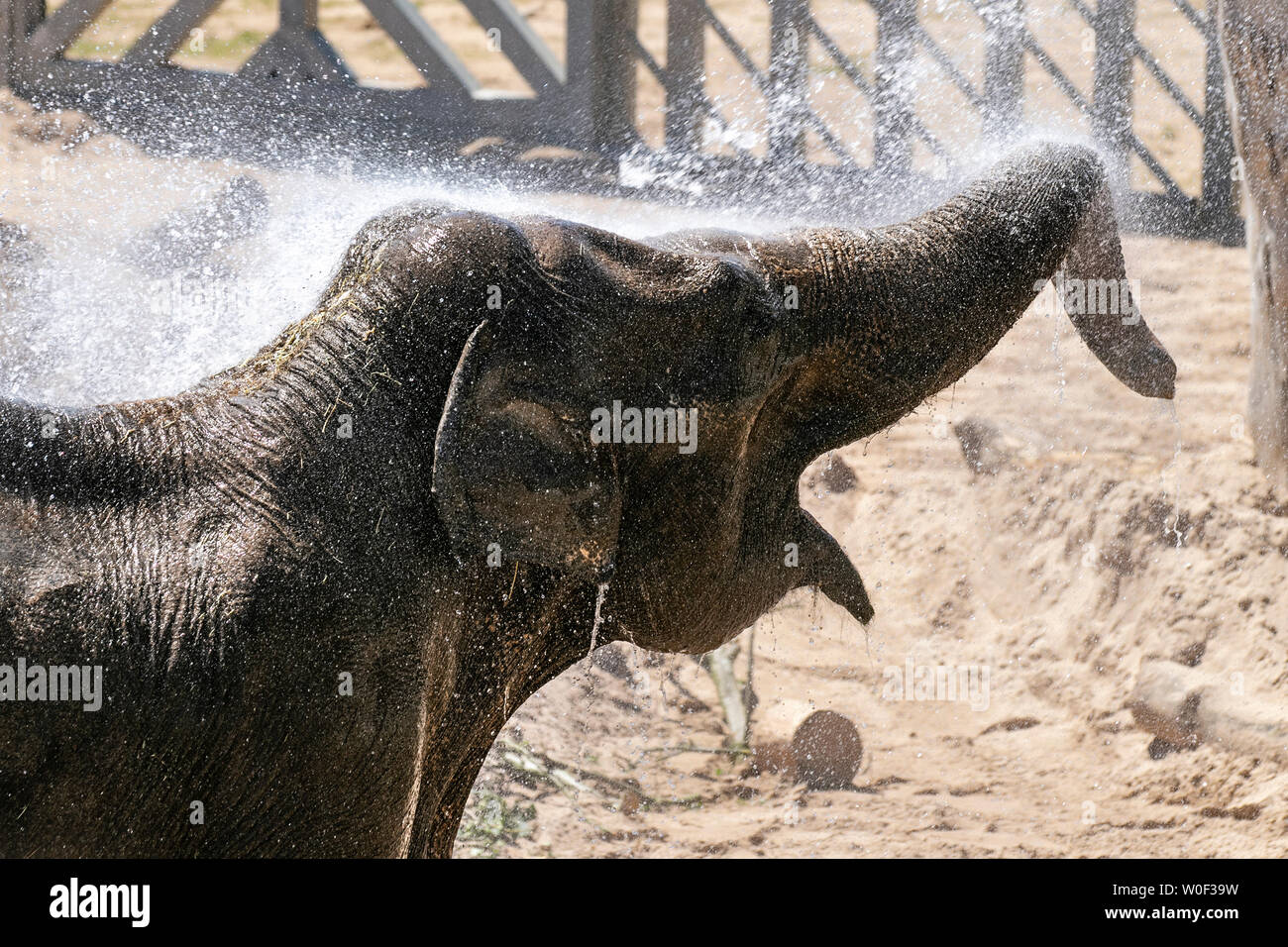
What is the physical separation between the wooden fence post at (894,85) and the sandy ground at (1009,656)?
3.63 meters

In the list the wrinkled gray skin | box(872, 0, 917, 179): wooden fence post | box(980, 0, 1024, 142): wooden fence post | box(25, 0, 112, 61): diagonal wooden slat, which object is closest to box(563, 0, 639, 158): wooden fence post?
box(872, 0, 917, 179): wooden fence post

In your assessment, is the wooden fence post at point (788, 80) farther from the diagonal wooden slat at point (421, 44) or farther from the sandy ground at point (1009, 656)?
the sandy ground at point (1009, 656)

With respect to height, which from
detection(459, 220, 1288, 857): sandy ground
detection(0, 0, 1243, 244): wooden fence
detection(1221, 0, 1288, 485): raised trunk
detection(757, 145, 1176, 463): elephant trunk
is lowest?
detection(459, 220, 1288, 857): sandy ground

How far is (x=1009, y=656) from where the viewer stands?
6.44 m

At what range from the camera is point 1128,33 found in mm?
11086

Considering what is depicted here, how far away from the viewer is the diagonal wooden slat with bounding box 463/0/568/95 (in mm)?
10844

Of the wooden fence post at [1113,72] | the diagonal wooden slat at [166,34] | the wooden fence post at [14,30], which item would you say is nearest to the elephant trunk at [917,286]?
the wooden fence post at [1113,72]

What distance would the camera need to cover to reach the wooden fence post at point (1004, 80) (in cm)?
1056

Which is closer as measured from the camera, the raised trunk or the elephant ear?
the elephant ear

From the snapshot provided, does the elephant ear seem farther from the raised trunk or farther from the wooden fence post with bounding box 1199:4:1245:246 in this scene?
the wooden fence post with bounding box 1199:4:1245:246

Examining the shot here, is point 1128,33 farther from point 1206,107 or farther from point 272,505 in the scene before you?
point 272,505

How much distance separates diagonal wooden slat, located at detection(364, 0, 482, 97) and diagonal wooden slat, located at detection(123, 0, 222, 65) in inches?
53.6

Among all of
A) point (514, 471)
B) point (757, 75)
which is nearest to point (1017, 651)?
point (514, 471)
